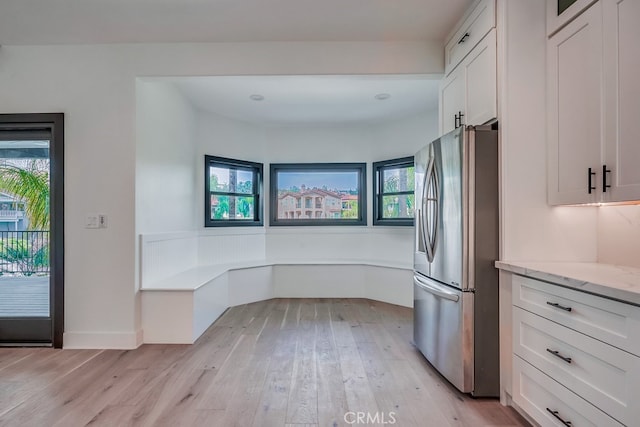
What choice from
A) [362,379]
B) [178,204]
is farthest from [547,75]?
[178,204]

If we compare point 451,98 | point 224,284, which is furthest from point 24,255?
point 451,98

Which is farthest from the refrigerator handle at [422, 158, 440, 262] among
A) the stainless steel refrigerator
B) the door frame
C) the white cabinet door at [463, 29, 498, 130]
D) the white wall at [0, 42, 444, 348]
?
the door frame

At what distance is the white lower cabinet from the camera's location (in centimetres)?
125

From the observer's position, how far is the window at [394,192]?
4633 mm

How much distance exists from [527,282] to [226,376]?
1995 mm

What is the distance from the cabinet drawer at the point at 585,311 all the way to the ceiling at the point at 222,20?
75.3 inches

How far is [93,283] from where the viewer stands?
9.34 feet

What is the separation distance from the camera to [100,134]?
9.39ft

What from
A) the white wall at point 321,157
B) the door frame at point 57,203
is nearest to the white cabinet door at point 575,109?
the white wall at point 321,157

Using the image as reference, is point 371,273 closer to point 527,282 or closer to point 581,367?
point 527,282

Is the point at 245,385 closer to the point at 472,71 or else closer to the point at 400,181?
the point at 472,71

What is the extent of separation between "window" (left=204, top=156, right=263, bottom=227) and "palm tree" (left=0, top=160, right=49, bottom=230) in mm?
1759

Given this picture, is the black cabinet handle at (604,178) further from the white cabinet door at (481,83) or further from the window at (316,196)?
the window at (316,196)

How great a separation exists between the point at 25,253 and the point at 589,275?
4.07m
